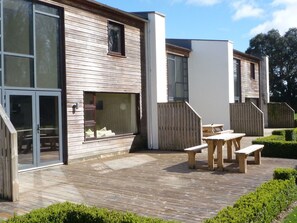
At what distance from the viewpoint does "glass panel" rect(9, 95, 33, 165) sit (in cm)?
910

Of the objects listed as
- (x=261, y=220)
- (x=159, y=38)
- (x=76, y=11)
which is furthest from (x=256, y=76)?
(x=261, y=220)

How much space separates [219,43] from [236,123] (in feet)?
14.2

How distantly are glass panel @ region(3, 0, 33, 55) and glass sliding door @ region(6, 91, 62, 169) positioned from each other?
3.86 feet

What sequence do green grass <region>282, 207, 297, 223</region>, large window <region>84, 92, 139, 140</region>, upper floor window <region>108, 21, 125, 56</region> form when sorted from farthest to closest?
upper floor window <region>108, 21, 125, 56</region>
large window <region>84, 92, 139, 140</region>
green grass <region>282, 207, 297, 223</region>

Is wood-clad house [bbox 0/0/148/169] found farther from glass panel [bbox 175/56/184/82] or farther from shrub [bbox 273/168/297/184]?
shrub [bbox 273/168/297/184]

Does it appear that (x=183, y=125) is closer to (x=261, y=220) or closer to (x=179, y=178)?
(x=179, y=178)

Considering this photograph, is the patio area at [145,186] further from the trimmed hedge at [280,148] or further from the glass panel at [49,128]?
the trimmed hedge at [280,148]

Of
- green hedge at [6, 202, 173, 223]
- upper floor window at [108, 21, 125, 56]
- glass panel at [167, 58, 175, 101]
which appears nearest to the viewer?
green hedge at [6, 202, 173, 223]

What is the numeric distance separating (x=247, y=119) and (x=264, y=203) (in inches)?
566

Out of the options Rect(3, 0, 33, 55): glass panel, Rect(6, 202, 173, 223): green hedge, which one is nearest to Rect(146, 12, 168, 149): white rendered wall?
Rect(3, 0, 33, 55): glass panel

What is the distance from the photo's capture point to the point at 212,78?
62.2ft

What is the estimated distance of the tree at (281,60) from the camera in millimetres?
46875

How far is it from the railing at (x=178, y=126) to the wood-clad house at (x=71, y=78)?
73 centimetres

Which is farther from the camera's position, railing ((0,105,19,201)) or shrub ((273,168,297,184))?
shrub ((273,168,297,184))
